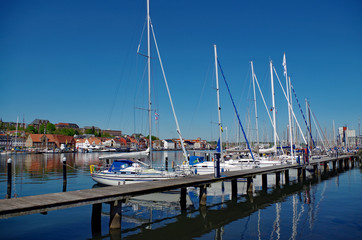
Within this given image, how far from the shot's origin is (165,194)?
24.4 metres

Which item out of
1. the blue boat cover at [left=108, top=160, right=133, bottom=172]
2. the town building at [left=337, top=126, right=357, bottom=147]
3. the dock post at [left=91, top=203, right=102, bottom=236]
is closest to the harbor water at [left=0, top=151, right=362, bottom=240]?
the dock post at [left=91, top=203, right=102, bottom=236]

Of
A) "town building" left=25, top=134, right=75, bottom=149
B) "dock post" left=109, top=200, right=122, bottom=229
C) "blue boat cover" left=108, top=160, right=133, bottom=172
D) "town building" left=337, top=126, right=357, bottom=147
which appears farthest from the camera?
"town building" left=25, top=134, right=75, bottom=149

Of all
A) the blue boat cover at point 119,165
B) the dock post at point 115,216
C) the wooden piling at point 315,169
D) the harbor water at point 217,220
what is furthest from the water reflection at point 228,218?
the wooden piling at point 315,169

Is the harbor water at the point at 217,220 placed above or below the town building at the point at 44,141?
below

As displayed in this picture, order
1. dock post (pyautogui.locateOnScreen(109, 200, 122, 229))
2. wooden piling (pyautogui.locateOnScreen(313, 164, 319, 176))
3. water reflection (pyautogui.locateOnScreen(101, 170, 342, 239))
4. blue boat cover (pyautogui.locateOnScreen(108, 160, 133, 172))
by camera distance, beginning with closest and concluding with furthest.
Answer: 1. dock post (pyautogui.locateOnScreen(109, 200, 122, 229))
2. water reflection (pyautogui.locateOnScreen(101, 170, 342, 239))
3. blue boat cover (pyautogui.locateOnScreen(108, 160, 133, 172))
4. wooden piling (pyautogui.locateOnScreen(313, 164, 319, 176))

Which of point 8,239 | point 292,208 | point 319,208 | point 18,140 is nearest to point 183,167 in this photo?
point 292,208

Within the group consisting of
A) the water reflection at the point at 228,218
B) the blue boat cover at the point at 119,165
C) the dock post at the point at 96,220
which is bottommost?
the water reflection at the point at 228,218

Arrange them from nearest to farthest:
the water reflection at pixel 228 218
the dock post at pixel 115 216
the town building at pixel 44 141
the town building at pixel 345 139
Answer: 1. the dock post at pixel 115 216
2. the water reflection at pixel 228 218
3. the town building at pixel 345 139
4. the town building at pixel 44 141

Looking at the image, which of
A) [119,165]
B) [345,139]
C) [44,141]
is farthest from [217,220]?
[44,141]

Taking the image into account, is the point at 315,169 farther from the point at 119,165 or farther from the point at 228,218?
the point at 228,218

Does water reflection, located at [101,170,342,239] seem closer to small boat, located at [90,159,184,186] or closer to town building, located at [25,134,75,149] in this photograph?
small boat, located at [90,159,184,186]

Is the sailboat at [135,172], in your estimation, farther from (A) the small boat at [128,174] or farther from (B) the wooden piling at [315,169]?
(B) the wooden piling at [315,169]

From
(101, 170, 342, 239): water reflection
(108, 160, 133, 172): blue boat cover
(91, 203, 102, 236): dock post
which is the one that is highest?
(108, 160, 133, 172): blue boat cover

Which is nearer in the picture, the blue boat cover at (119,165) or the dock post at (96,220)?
the dock post at (96,220)
